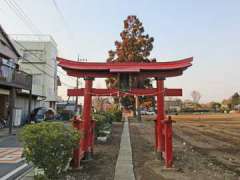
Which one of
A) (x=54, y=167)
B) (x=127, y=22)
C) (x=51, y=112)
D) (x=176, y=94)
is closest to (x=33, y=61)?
(x=51, y=112)

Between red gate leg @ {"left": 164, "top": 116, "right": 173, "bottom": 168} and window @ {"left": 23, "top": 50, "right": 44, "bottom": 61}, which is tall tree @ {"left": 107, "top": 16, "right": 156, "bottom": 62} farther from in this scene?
red gate leg @ {"left": 164, "top": 116, "right": 173, "bottom": 168}

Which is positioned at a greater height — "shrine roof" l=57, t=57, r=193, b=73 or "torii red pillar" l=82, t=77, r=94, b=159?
"shrine roof" l=57, t=57, r=193, b=73

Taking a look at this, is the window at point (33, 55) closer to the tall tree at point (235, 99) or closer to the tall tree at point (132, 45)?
the tall tree at point (132, 45)

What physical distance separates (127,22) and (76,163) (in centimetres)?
3636

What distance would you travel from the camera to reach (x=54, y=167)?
18.4ft

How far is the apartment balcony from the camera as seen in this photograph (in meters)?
19.7

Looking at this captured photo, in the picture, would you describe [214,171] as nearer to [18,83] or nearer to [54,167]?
[54,167]

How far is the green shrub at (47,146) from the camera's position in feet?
17.9

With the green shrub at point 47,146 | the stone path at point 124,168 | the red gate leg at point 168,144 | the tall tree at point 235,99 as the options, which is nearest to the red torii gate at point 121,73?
the red gate leg at point 168,144

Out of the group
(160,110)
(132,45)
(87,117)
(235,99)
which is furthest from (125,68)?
(235,99)

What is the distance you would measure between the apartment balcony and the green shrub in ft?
49.8

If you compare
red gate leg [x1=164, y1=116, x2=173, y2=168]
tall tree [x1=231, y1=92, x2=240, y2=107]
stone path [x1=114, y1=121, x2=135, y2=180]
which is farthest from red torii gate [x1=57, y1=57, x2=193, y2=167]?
tall tree [x1=231, y1=92, x2=240, y2=107]

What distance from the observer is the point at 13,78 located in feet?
70.1

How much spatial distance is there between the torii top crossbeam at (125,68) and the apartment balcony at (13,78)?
12.3m
